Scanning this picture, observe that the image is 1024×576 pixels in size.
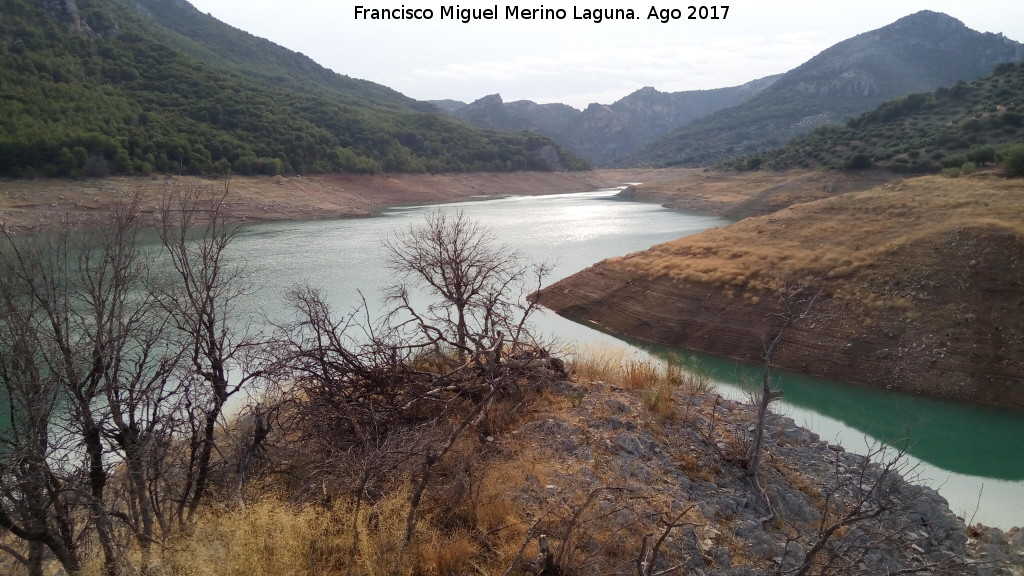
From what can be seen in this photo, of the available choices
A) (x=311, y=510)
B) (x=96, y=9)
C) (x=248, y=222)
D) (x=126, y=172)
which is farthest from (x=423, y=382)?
(x=96, y=9)

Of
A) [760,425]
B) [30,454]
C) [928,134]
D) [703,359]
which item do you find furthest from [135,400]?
[928,134]

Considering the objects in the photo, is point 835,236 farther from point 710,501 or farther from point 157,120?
point 157,120

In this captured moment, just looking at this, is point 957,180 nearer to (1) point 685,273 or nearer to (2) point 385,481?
(1) point 685,273

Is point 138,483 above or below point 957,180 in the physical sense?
below

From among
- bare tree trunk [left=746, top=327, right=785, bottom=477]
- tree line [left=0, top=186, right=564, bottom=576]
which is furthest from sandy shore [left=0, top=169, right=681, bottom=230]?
bare tree trunk [left=746, top=327, right=785, bottom=477]

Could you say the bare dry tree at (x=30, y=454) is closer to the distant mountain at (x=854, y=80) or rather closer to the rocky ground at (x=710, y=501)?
the rocky ground at (x=710, y=501)

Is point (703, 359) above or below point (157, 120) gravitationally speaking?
below
